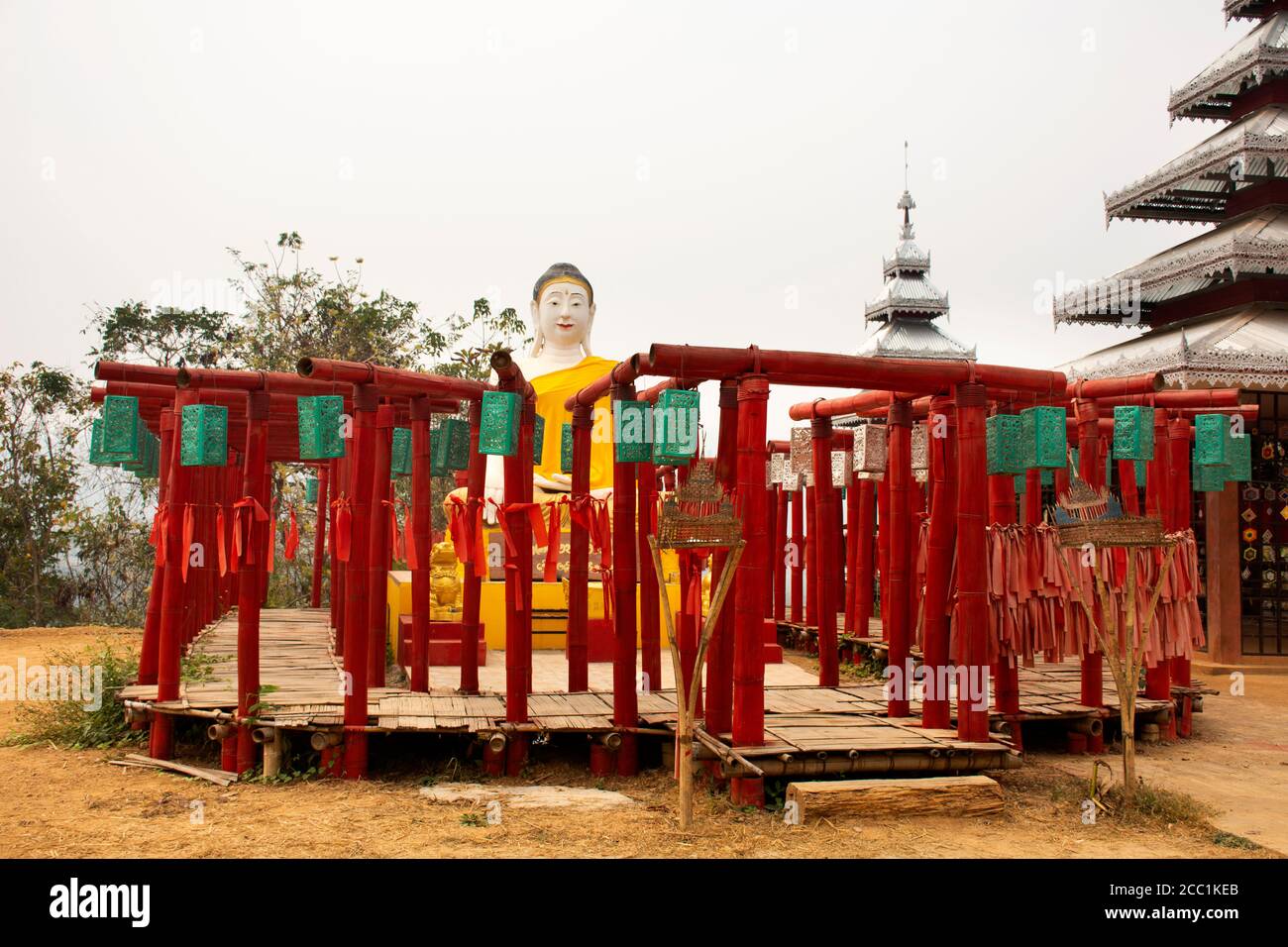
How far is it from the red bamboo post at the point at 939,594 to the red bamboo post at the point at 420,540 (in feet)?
12.3

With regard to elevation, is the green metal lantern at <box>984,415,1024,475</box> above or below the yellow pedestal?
above

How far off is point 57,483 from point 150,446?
9.72 meters

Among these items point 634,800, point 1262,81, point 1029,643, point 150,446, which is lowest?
point 634,800

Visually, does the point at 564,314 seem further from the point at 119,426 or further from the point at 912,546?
the point at 119,426

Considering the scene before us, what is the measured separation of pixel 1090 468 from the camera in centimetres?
945

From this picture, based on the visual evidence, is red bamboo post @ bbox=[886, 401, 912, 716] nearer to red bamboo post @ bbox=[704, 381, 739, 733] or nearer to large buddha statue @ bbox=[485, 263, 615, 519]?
red bamboo post @ bbox=[704, 381, 739, 733]

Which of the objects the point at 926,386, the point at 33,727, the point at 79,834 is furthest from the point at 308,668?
the point at 926,386

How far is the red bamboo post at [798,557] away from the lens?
54.9 feet

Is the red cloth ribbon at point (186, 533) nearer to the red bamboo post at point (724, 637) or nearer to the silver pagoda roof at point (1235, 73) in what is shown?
the red bamboo post at point (724, 637)

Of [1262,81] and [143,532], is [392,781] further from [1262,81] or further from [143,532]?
[1262,81]

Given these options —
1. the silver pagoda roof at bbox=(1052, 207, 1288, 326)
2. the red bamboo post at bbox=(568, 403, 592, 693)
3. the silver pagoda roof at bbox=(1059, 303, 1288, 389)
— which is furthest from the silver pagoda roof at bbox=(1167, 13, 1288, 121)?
the red bamboo post at bbox=(568, 403, 592, 693)

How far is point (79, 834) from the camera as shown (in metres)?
6.36

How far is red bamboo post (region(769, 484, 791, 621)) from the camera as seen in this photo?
17.5 m

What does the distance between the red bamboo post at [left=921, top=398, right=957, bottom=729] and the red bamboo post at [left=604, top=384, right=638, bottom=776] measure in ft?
7.12
